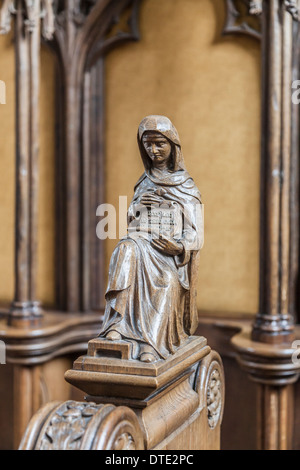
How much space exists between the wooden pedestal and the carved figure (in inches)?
2.5

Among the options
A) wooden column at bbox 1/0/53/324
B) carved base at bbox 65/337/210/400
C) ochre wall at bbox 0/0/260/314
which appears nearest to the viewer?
carved base at bbox 65/337/210/400

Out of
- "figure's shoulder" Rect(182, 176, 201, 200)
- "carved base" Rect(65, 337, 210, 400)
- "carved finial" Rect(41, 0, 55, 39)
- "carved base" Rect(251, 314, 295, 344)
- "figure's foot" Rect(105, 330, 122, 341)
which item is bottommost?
"carved base" Rect(251, 314, 295, 344)

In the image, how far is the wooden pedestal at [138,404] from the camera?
1741 mm

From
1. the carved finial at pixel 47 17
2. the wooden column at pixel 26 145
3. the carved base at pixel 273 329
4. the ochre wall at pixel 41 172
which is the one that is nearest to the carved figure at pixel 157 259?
the carved base at pixel 273 329

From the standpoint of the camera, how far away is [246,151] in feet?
15.0

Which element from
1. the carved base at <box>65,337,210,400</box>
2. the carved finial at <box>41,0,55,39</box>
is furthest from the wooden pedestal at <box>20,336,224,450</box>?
the carved finial at <box>41,0,55,39</box>

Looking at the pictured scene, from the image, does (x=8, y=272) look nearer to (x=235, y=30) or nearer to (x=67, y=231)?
(x=67, y=231)

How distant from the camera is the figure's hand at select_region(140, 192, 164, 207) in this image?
2518 millimetres

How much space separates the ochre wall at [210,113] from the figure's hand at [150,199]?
7.18 ft

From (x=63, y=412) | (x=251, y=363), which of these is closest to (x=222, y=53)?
(x=251, y=363)

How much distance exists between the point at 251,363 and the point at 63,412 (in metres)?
2.17

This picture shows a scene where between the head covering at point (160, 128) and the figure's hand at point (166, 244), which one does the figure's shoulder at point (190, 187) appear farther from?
the figure's hand at point (166, 244)

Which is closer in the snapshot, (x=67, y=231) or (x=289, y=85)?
(x=289, y=85)

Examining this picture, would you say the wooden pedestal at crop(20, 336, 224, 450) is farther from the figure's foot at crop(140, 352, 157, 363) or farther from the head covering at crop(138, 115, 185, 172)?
the head covering at crop(138, 115, 185, 172)
